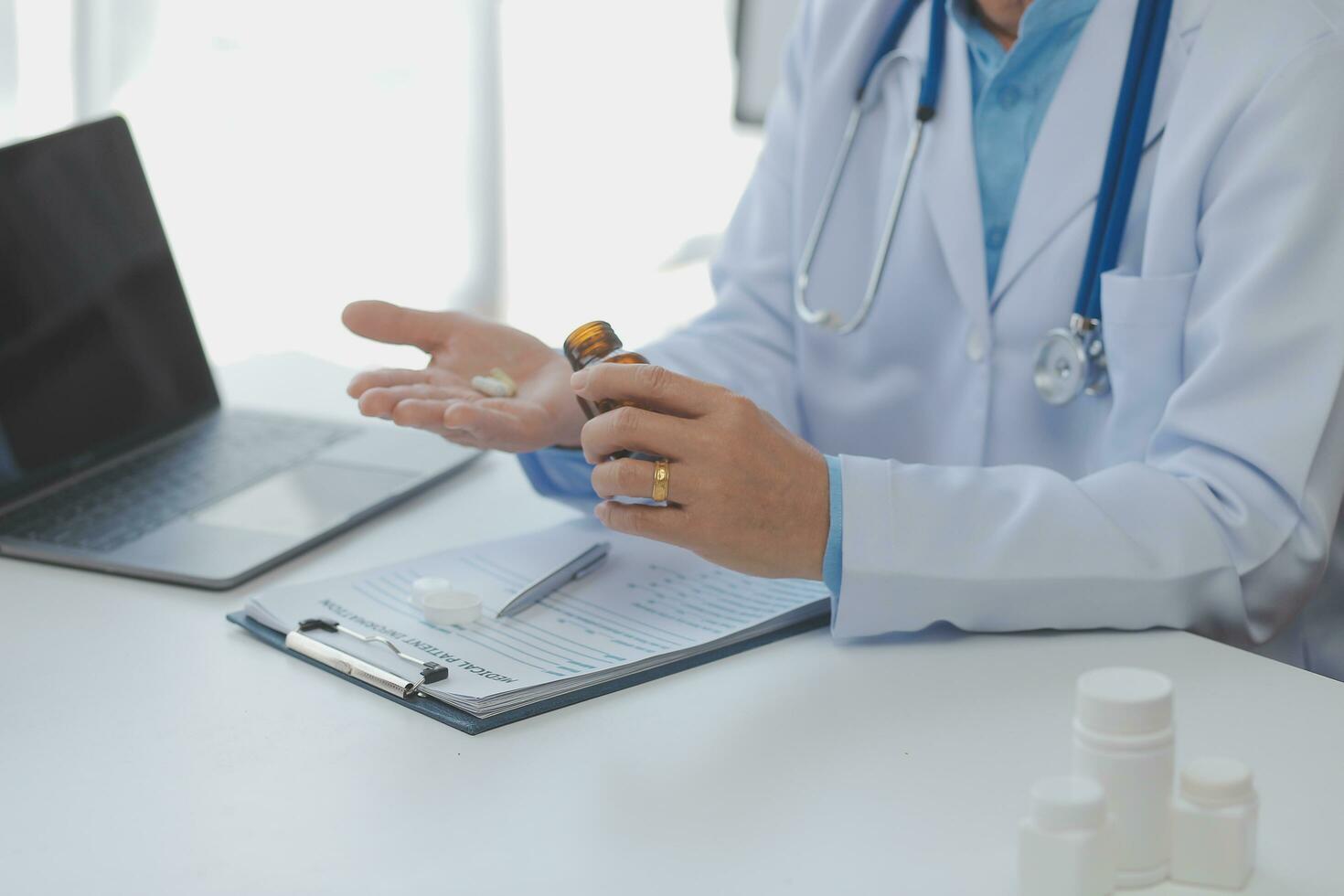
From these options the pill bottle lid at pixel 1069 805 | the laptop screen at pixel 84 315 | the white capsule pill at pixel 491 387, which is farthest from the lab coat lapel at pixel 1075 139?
the laptop screen at pixel 84 315

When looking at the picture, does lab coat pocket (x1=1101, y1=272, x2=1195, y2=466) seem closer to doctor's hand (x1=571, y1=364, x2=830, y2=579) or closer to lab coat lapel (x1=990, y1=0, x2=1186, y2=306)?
lab coat lapel (x1=990, y1=0, x2=1186, y2=306)

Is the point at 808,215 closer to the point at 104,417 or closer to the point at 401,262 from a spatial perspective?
the point at 104,417

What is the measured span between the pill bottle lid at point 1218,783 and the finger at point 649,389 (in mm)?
384

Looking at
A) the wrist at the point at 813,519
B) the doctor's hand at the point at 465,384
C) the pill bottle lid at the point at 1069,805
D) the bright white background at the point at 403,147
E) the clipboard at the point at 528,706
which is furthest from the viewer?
the bright white background at the point at 403,147

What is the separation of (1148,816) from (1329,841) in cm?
14

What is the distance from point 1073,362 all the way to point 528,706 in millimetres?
575

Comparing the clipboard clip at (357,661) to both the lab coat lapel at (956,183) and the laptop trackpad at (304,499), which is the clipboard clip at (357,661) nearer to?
the laptop trackpad at (304,499)

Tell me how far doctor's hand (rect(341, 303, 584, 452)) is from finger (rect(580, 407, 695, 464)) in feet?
0.57

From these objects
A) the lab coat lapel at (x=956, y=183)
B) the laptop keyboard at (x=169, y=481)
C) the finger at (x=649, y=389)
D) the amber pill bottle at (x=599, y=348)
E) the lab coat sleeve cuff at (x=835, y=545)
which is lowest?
the laptop keyboard at (x=169, y=481)

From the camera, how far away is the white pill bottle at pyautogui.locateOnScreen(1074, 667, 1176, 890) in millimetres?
628

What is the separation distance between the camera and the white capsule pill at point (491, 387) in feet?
3.78

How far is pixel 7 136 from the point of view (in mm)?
2674

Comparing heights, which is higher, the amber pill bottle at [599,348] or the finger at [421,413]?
the amber pill bottle at [599,348]

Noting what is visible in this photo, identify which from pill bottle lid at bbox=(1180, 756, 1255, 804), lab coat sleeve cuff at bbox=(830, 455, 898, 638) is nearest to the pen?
lab coat sleeve cuff at bbox=(830, 455, 898, 638)
